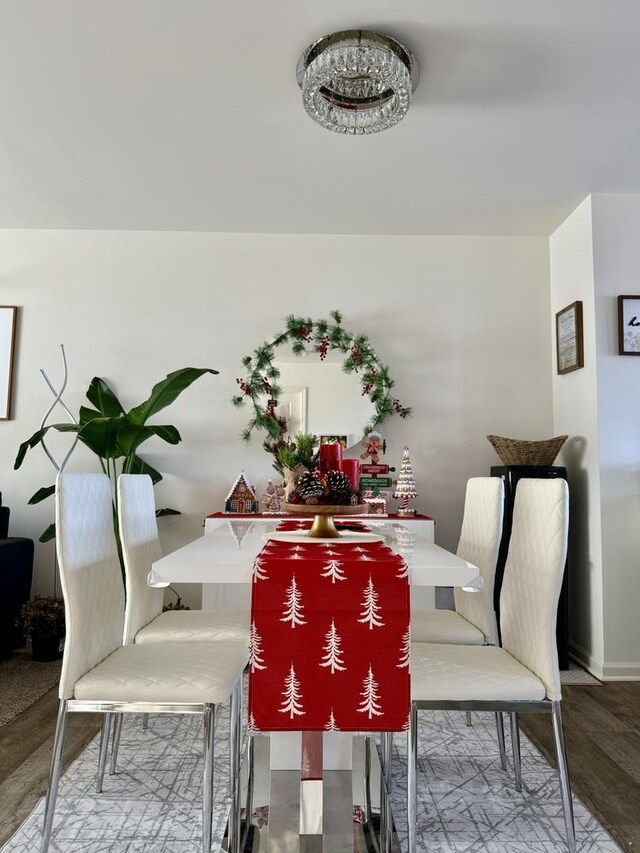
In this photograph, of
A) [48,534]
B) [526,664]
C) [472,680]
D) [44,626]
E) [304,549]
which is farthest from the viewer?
[48,534]

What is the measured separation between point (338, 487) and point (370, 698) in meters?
0.52

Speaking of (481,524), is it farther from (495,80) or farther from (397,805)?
(495,80)

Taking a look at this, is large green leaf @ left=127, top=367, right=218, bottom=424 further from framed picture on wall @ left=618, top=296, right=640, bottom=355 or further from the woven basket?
framed picture on wall @ left=618, top=296, right=640, bottom=355

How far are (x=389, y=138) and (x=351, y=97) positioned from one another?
0.48m

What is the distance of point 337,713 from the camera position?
1.38 m

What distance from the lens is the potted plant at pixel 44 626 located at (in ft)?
10.8

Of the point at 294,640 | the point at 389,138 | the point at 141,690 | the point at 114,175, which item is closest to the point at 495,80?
the point at 389,138

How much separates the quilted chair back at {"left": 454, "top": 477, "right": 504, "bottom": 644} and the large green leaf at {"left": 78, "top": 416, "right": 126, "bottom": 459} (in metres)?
2.04

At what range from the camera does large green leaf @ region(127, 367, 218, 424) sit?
3.45 meters

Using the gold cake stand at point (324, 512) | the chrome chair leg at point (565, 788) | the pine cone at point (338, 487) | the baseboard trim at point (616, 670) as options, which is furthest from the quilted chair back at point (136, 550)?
the baseboard trim at point (616, 670)

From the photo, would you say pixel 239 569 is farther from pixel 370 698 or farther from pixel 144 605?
pixel 144 605

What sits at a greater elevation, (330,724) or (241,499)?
(241,499)

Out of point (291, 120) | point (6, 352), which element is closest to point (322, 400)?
point (291, 120)

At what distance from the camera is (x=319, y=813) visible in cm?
158
